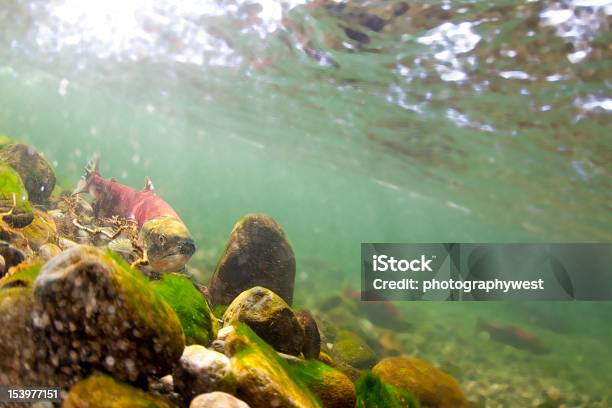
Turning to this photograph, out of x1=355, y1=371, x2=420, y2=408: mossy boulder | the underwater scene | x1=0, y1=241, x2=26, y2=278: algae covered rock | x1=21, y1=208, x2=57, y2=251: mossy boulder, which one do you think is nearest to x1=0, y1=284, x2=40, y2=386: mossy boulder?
the underwater scene

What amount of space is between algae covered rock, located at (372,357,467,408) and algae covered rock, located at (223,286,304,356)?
295 centimetres

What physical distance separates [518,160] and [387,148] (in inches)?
300

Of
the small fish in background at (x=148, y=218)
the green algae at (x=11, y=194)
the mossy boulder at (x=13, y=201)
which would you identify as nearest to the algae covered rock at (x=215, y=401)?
the small fish in background at (x=148, y=218)

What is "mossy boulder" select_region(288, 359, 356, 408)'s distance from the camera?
12.8ft

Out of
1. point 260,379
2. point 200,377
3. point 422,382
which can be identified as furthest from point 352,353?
point 200,377

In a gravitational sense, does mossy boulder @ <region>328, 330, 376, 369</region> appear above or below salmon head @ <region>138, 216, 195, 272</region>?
below

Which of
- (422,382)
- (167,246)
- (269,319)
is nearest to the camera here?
(269,319)

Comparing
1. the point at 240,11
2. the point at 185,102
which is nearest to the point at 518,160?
the point at 240,11

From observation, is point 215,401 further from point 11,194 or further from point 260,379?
point 11,194

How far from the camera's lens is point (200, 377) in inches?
111

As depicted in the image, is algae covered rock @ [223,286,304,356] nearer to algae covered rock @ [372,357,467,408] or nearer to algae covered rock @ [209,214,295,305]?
algae covered rock @ [209,214,295,305]

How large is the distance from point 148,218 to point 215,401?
19.3 ft

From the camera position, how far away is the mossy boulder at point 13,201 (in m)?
5.46

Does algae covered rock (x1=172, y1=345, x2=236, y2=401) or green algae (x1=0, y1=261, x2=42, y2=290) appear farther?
green algae (x1=0, y1=261, x2=42, y2=290)
